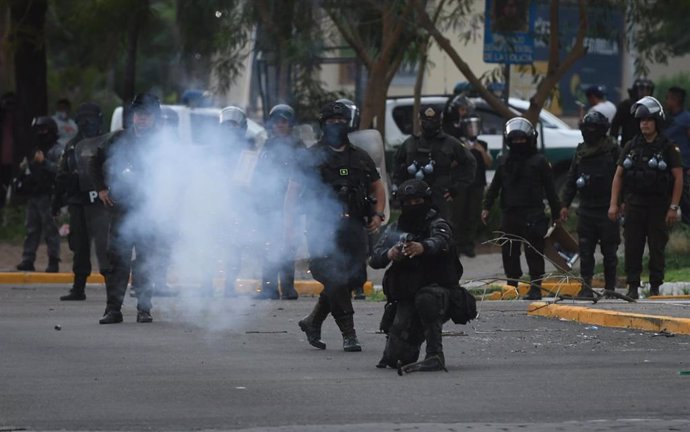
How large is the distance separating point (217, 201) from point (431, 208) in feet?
12.0

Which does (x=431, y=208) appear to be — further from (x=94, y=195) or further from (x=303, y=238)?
(x=94, y=195)

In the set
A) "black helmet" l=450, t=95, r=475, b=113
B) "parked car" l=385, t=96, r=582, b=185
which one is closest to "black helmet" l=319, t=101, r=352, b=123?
"black helmet" l=450, t=95, r=475, b=113

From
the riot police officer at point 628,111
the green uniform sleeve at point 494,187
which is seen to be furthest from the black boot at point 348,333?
the riot police officer at point 628,111

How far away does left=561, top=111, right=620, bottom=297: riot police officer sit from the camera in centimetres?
1531

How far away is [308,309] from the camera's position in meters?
14.6

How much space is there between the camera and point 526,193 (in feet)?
50.3

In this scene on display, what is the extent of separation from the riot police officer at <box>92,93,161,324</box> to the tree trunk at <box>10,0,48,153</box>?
32.9ft

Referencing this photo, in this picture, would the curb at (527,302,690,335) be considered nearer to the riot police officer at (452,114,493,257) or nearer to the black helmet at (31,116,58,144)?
the riot police officer at (452,114,493,257)

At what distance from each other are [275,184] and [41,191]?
218 inches

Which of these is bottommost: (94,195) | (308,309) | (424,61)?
(308,309)

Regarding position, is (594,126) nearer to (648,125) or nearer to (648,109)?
(648,125)

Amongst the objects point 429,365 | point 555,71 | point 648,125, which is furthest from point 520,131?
point 429,365

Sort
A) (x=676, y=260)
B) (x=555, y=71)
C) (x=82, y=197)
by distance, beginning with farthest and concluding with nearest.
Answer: (x=555, y=71) < (x=676, y=260) < (x=82, y=197)

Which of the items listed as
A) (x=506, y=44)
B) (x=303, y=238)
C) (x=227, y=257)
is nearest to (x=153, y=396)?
(x=303, y=238)
